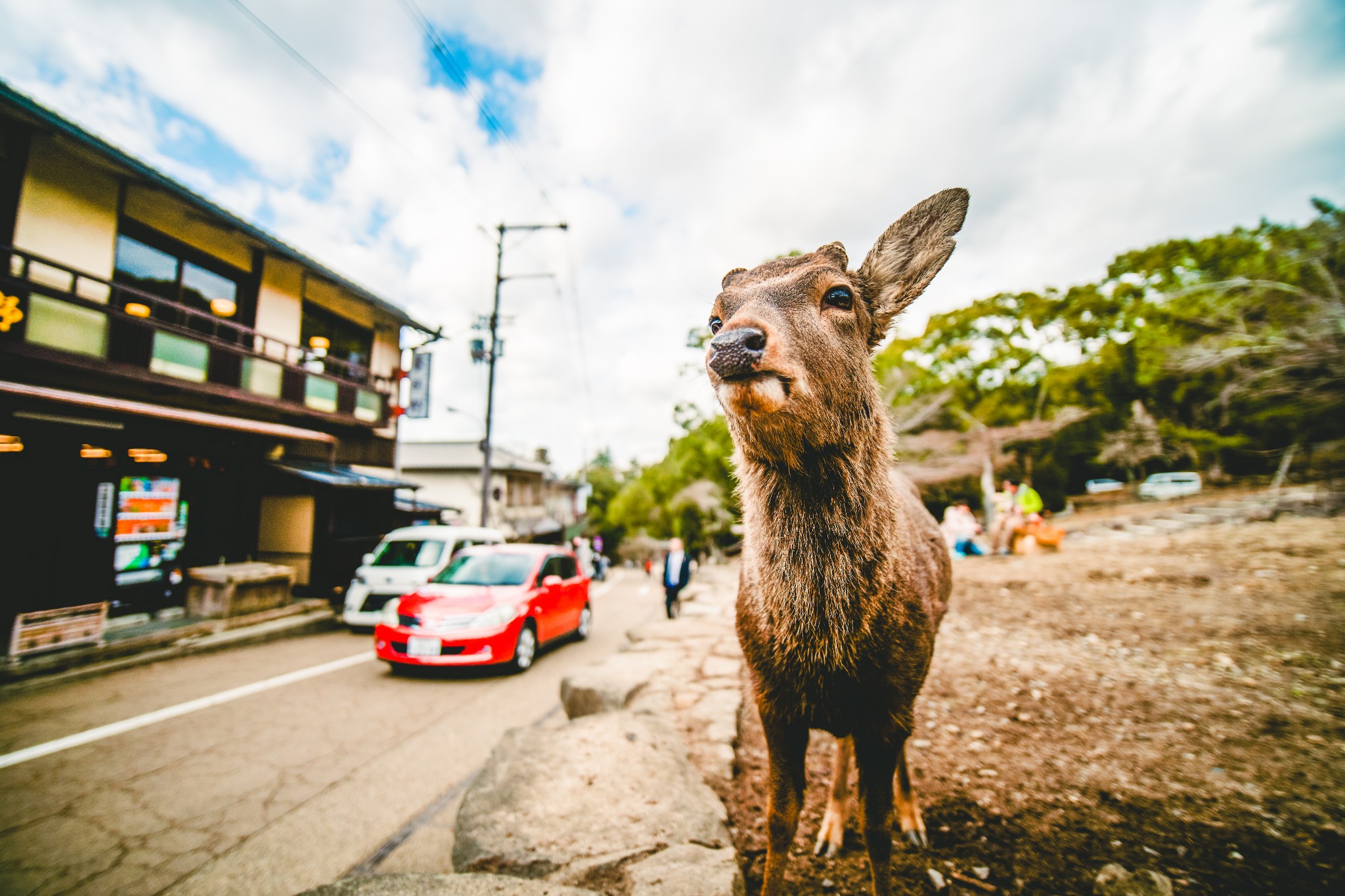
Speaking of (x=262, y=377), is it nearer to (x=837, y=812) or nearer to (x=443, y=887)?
(x=443, y=887)

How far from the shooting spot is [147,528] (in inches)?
376

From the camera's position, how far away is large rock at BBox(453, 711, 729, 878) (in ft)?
7.81

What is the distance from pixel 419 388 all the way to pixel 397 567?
8.01m

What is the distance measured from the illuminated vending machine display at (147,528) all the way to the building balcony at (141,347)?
1.97m

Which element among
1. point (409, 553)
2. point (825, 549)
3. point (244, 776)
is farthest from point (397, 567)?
point (825, 549)

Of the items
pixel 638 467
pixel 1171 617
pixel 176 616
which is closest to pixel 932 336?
pixel 1171 617

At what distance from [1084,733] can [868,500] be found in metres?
3.11

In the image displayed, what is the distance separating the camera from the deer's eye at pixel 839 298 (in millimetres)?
1958

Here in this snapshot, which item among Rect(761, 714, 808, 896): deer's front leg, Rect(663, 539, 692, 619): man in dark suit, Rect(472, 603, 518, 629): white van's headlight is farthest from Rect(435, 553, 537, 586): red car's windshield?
Rect(761, 714, 808, 896): deer's front leg

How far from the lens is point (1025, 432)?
17656 millimetres

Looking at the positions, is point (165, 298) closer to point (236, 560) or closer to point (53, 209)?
point (53, 209)

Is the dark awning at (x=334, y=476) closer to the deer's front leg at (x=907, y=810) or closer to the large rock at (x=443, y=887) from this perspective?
the large rock at (x=443, y=887)

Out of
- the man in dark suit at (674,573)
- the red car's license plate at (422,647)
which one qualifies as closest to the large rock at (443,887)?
the red car's license plate at (422,647)

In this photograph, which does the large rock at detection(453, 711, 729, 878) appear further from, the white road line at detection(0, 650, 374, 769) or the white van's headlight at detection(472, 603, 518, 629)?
the white road line at detection(0, 650, 374, 769)
